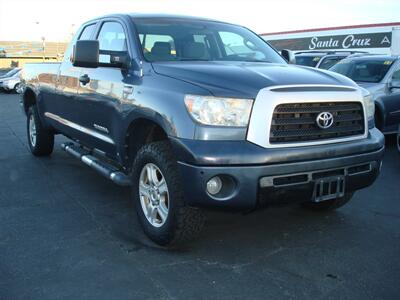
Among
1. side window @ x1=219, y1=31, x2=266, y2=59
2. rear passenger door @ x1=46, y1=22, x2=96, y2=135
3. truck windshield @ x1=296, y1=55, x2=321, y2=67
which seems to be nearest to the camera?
side window @ x1=219, y1=31, x2=266, y2=59

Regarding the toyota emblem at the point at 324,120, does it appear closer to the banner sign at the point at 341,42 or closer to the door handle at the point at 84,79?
the door handle at the point at 84,79

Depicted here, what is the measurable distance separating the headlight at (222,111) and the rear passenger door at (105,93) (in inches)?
39.4

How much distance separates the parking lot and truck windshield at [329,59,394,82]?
3.99m

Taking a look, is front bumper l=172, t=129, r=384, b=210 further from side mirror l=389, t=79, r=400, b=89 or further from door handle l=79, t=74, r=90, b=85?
side mirror l=389, t=79, r=400, b=89

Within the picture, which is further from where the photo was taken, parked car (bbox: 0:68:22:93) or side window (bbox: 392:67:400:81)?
parked car (bbox: 0:68:22:93)

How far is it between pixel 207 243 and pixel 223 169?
97cm

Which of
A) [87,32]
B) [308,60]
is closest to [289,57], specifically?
[87,32]

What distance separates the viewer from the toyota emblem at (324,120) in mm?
3541

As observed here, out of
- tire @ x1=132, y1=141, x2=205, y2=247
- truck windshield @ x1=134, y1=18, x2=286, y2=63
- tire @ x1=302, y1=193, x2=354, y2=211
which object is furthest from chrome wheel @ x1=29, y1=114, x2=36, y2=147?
tire @ x1=302, y1=193, x2=354, y2=211

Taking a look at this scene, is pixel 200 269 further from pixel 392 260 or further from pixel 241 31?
pixel 241 31

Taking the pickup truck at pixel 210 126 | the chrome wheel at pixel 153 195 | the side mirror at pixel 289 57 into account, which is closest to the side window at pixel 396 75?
the side mirror at pixel 289 57

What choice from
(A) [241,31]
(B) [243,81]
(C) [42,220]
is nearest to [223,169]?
(B) [243,81]

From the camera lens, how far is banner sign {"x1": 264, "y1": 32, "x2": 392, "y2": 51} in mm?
25047

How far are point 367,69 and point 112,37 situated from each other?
5.87 metres
